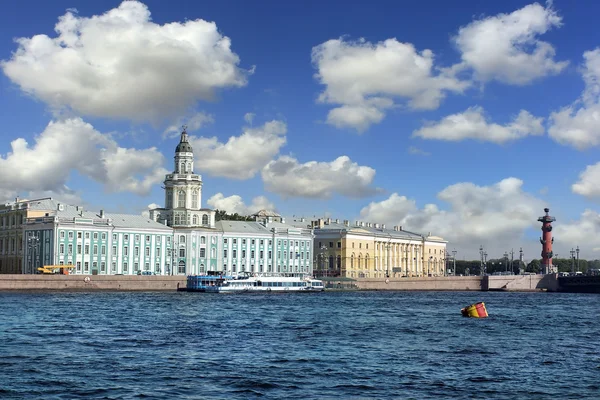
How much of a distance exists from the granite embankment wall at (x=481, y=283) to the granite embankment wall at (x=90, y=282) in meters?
32.9

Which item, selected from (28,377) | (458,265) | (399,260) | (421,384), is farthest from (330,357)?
(458,265)

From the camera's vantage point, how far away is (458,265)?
188875 mm

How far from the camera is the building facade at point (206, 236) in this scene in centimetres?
9856

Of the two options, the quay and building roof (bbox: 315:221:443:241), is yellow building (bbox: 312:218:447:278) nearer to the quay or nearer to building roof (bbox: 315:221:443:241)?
building roof (bbox: 315:221:443:241)

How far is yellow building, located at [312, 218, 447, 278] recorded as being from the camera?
117875 mm

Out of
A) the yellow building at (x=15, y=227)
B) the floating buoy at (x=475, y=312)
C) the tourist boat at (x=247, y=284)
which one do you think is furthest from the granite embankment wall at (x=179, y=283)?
the floating buoy at (x=475, y=312)

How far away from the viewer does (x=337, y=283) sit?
10212 centimetres

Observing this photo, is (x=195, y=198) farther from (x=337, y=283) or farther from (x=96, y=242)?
(x=337, y=283)

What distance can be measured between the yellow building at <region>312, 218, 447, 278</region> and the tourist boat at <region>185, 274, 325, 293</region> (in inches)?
864

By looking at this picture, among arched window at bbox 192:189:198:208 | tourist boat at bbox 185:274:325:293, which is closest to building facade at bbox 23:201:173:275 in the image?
arched window at bbox 192:189:198:208

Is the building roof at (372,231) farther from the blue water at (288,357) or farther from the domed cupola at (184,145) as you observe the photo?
the blue water at (288,357)

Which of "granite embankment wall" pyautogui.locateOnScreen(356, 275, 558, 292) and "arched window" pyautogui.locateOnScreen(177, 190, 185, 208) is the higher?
"arched window" pyautogui.locateOnScreen(177, 190, 185, 208)

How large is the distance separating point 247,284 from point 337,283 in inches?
651

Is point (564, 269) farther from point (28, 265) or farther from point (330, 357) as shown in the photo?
point (330, 357)
